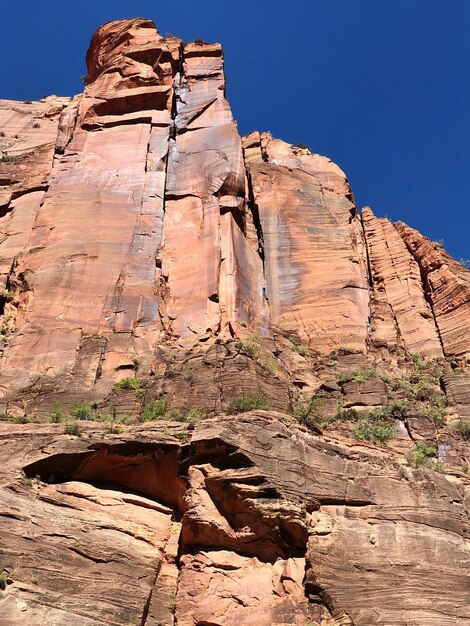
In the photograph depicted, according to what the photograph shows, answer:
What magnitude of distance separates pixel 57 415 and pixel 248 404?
584 cm

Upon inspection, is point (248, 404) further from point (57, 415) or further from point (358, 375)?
point (358, 375)

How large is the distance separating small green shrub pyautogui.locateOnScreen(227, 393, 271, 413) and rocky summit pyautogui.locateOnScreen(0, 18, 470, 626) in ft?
0.22

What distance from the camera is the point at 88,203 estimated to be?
3053cm

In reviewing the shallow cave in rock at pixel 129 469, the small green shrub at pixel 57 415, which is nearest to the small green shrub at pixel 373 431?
the shallow cave in rock at pixel 129 469

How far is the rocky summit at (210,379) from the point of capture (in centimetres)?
1477

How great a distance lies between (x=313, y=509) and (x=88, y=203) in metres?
19.1

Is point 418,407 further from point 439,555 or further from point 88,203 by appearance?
point 88,203

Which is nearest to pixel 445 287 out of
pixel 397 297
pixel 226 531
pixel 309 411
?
pixel 397 297

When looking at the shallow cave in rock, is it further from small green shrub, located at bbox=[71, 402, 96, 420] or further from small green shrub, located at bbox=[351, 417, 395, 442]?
small green shrub, located at bbox=[351, 417, 395, 442]

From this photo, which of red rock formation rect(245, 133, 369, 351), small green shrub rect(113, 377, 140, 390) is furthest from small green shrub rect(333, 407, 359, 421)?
small green shrub rect(113, 377, 140, 390)

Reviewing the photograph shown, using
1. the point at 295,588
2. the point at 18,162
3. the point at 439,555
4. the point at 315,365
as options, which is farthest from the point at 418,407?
the point at 18,162

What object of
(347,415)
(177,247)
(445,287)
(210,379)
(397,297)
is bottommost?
(210,379)

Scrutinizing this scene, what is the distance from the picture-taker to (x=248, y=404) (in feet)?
64.8

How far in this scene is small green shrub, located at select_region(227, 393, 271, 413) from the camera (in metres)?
19.7
